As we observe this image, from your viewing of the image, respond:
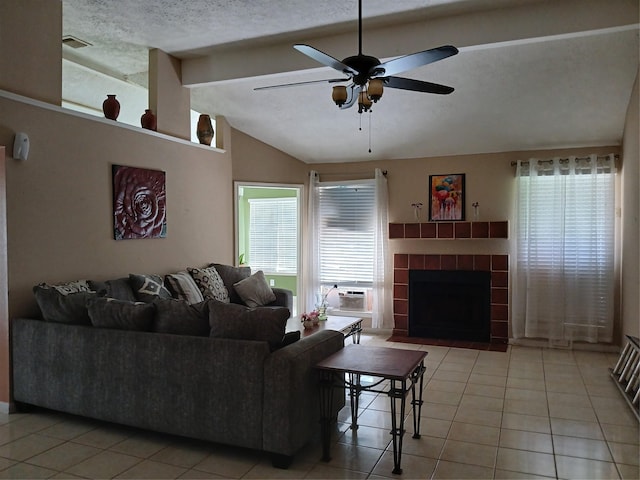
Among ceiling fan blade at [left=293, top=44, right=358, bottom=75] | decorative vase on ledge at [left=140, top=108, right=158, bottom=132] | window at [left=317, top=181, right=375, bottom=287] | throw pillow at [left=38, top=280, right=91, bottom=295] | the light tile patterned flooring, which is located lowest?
the light tile patterned flooring

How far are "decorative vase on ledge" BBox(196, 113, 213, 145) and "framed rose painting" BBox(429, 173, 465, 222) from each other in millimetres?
2865

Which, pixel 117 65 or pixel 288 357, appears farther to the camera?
pixel 117 65

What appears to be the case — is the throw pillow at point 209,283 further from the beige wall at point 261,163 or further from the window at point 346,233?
the window at point 346,233

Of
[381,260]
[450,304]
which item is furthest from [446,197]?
[450,304]

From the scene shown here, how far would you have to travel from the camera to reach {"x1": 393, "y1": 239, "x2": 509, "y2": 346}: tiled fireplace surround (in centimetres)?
619

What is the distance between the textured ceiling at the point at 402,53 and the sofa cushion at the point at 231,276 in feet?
5.91

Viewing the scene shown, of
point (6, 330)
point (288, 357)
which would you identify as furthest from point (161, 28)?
point (288, 357)

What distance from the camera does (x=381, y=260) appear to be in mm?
6879

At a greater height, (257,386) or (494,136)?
(494,136)

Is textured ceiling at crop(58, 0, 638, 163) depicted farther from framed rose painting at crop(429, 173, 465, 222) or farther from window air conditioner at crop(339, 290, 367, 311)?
window air conditioner at crop(339, 290, 367, 311)

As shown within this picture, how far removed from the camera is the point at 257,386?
9.50 ft

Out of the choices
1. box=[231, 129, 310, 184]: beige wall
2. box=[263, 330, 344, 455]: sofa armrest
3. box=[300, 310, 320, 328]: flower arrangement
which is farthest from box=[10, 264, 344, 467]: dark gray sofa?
box=[231, 129, 310, 184]: beige wall

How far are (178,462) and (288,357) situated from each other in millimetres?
929

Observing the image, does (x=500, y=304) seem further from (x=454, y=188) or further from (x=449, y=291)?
(x=454, y=188)
